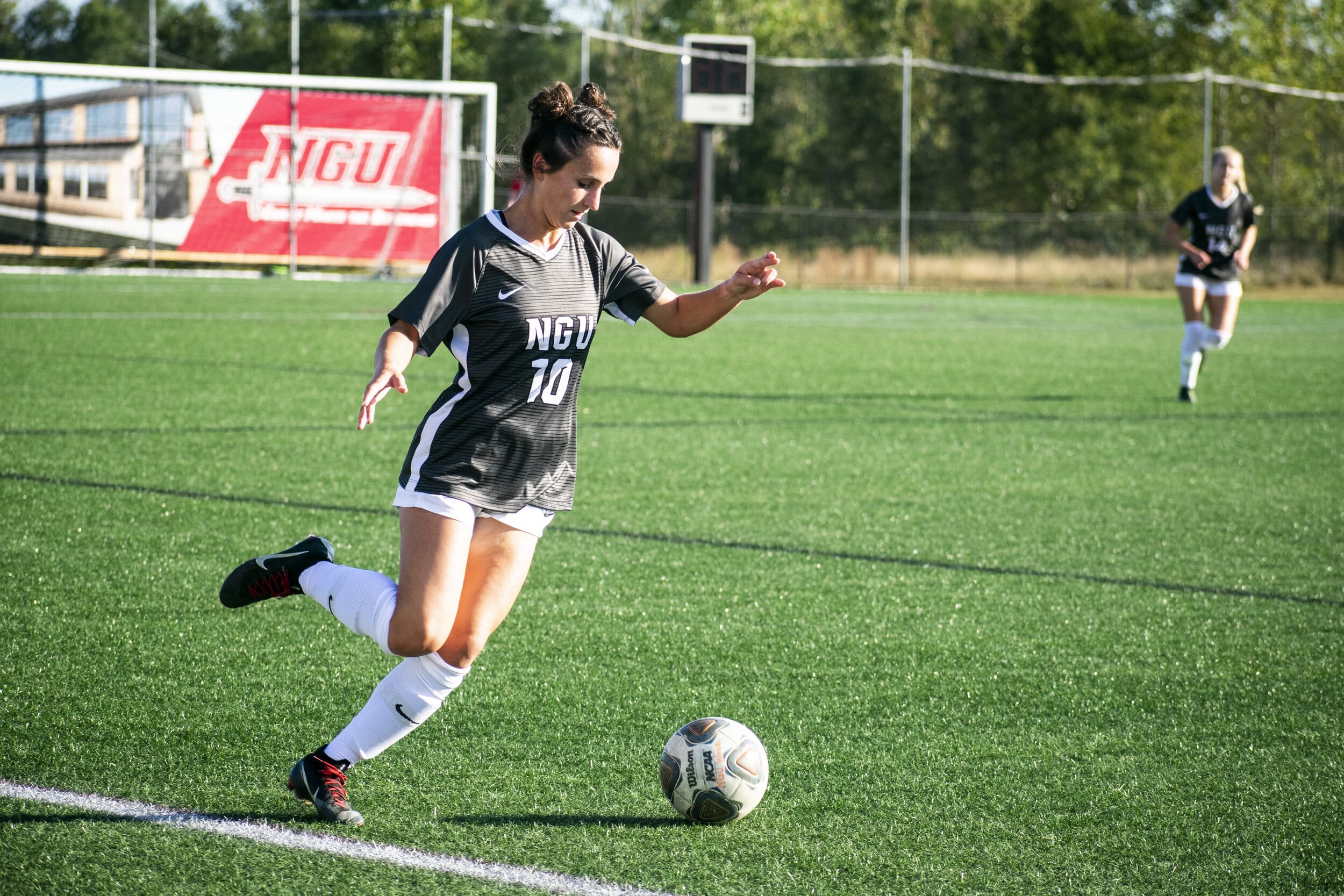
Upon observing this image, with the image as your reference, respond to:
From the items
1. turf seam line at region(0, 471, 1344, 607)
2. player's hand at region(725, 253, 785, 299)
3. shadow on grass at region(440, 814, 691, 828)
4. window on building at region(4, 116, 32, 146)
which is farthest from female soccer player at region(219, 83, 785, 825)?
window on building at region(4, 116, 32, 146)

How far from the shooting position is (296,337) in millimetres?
15320

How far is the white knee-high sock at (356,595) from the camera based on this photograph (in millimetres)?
3109

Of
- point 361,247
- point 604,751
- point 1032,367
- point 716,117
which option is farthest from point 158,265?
point 604,751

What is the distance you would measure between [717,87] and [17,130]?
14736mm

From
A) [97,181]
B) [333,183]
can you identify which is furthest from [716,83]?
[97,181]

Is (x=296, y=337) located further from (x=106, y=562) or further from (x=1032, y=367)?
(x=106, y=562)

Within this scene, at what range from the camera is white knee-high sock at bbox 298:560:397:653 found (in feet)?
10.2

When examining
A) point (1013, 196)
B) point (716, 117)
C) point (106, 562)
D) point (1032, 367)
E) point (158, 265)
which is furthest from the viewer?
point (1013, 196)

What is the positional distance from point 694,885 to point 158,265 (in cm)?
2675

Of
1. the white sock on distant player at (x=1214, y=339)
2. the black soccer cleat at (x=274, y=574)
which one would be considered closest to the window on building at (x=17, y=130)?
the white sock on distant player at (x=1214, y=339)

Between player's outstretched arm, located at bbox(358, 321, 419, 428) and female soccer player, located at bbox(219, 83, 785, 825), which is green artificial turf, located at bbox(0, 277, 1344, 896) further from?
player's outstretched arm, located at bbox(358, 321, 419, 428)

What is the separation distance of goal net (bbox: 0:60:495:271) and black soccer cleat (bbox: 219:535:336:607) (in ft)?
71.8

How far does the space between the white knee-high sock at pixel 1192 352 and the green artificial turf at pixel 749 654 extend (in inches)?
52.3

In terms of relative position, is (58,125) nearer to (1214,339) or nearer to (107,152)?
(107,152)
